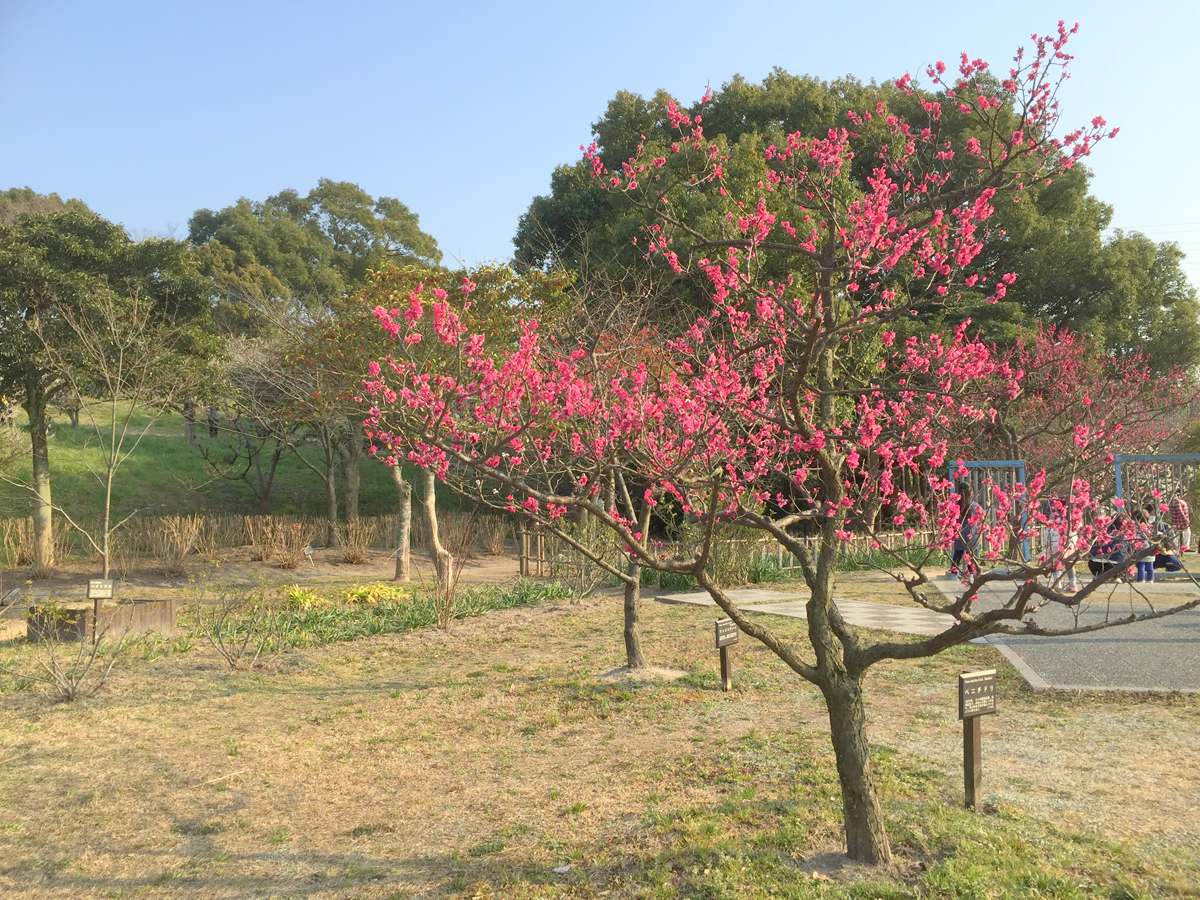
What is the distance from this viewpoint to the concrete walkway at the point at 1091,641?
255 inches

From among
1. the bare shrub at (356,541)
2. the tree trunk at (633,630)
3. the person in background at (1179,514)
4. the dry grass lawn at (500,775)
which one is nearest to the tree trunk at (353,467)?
the bare shrub at (356,541)

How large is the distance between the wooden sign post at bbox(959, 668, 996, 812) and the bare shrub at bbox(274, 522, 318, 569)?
45.2 ft

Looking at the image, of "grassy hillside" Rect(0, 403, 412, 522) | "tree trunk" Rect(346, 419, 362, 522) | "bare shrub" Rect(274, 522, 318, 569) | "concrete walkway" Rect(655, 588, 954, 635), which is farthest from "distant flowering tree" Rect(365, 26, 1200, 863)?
"grassy hillside" Rect(0, 403, 412, 522)

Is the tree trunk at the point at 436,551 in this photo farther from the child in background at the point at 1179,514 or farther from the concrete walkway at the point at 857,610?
the child in background at the point at 1179,514

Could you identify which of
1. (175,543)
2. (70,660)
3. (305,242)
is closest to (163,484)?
(175,543)

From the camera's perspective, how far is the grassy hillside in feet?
69.4

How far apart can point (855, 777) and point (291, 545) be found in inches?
588

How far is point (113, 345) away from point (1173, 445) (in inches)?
967

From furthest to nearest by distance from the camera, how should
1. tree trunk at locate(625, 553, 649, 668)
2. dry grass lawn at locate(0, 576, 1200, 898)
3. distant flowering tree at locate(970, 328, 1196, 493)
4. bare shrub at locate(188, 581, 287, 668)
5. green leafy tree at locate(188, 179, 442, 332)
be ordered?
green leafy tree at locate(188, 179, 442, 332), distant flowering tree at locate(970, 328, 1196, 493), bare shrub at locate(188, 581, 287, 668), tree trunk at locate(625, 553, 649, 668), dry grass lawn at locate(0, 576, 1200, 898)

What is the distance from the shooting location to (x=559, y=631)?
376 inches

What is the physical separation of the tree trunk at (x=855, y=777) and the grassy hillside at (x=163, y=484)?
20059 millimetres

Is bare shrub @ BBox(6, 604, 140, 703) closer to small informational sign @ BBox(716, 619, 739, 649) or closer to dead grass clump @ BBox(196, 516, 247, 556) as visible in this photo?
small informational sign @ BBox(716, 619, 739, 649)

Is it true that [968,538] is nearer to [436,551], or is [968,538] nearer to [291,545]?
[436,551]

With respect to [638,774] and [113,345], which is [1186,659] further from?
[113,345]
